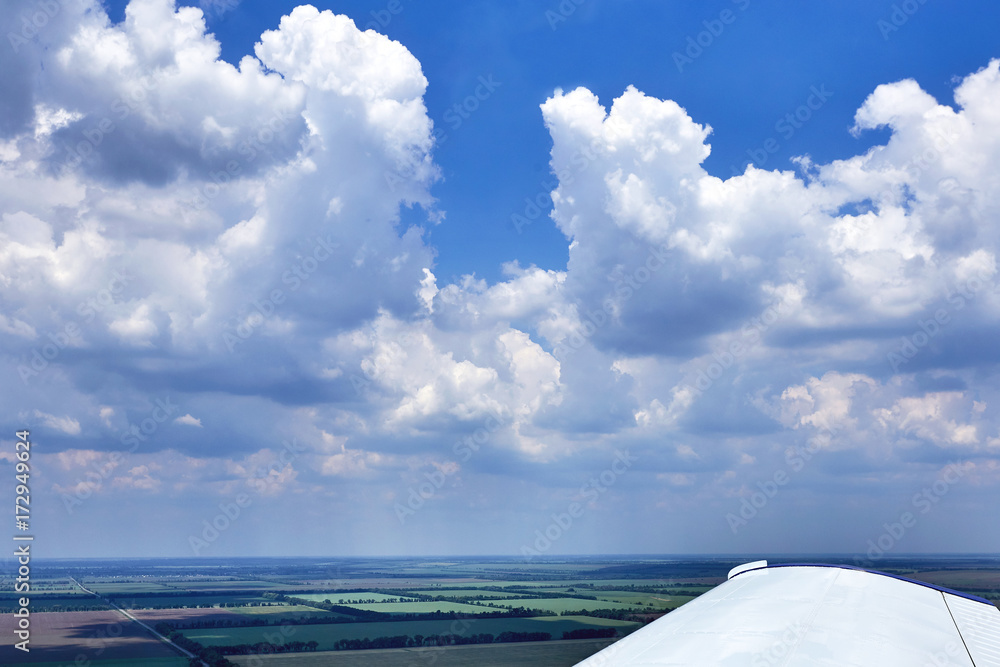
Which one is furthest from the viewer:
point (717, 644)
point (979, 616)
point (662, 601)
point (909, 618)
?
point (662, 601)

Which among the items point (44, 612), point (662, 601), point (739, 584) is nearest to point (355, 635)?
point (662, 601)

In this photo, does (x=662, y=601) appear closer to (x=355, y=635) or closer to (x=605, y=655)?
(x=355, y=635)

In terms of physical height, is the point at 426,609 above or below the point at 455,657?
below

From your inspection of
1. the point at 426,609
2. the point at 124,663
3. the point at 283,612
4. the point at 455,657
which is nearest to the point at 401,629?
the point at 426,609

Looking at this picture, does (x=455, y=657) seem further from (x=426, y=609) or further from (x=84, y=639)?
(x=84, y=639)

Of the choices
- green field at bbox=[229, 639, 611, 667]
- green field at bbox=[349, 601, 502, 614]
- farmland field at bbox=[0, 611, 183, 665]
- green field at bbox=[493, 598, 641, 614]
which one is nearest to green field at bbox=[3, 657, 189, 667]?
farmland field at bbox=[0, 611, 183, 665]

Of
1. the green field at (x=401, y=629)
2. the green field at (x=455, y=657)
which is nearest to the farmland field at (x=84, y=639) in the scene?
the green field at (x=401, y=629)

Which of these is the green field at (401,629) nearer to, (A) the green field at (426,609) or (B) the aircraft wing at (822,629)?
(A) the green field at (426,609)
